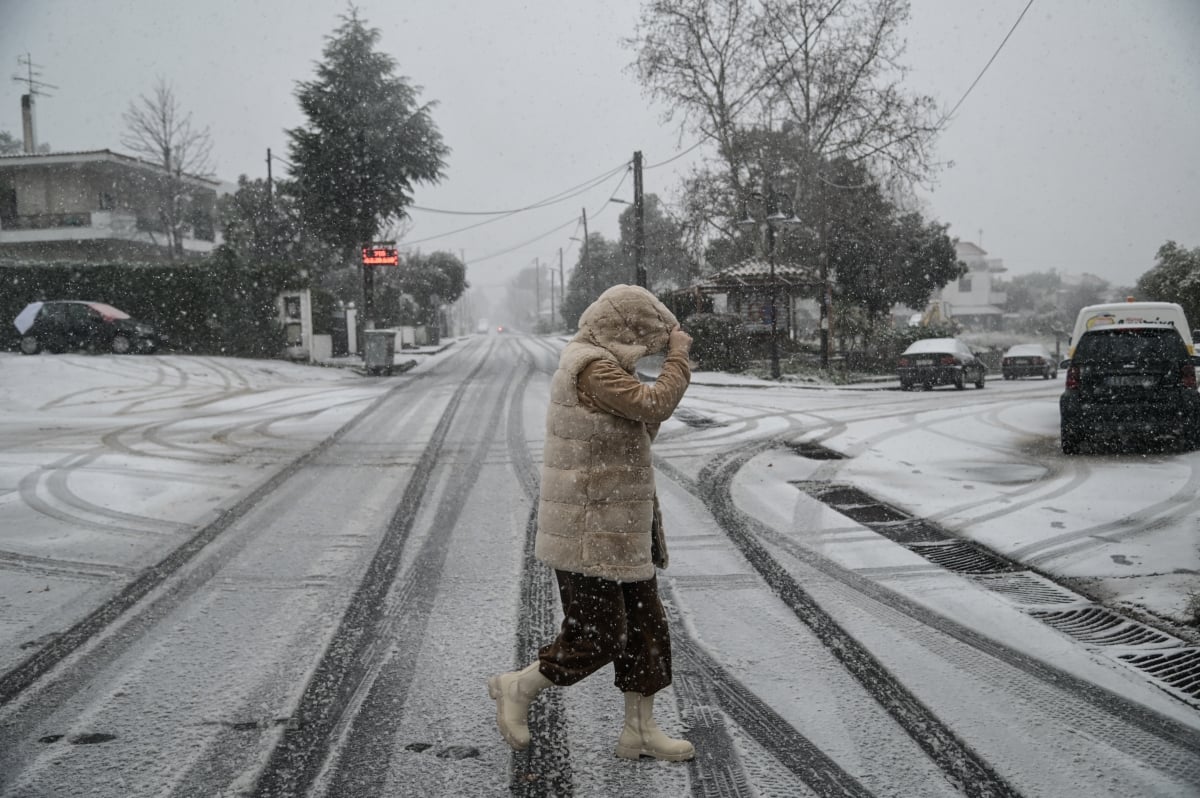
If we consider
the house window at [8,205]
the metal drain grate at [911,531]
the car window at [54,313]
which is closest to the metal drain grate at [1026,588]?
the metal drain grate at [911,531]

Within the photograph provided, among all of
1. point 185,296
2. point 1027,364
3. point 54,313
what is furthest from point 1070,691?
point 1027,364

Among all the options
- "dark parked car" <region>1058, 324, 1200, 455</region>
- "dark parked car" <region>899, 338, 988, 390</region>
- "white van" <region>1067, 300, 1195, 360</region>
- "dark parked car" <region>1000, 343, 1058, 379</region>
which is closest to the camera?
"dark parked car" <region>1058, 324, 1200, 455</region>

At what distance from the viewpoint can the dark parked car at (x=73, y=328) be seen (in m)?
21.1

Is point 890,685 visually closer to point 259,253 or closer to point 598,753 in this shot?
point 598,753

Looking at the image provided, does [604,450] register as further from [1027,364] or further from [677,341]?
[1027,364]

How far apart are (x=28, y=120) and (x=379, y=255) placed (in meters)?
30.9

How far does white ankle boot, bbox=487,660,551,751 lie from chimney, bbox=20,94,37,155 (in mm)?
48746

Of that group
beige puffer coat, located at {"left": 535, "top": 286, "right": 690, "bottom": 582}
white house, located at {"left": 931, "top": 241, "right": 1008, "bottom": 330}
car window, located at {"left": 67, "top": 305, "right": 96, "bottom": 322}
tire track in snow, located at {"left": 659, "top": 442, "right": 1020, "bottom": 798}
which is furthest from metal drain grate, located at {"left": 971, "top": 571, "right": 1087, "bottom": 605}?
white house, located at {"left": 931, "top": 241, "right": 1008, "bottom": 330}

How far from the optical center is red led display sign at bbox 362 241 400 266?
24.2 metres

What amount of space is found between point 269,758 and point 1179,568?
519 centimetres

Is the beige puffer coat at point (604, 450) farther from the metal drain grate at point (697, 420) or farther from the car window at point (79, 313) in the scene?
the car window at point (79, 313)

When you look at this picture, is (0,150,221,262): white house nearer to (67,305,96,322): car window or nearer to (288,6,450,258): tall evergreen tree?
(288,6,450,258): tall evergreen tree

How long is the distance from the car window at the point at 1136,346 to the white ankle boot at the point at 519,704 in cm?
865

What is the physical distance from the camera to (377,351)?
21.7 metres
